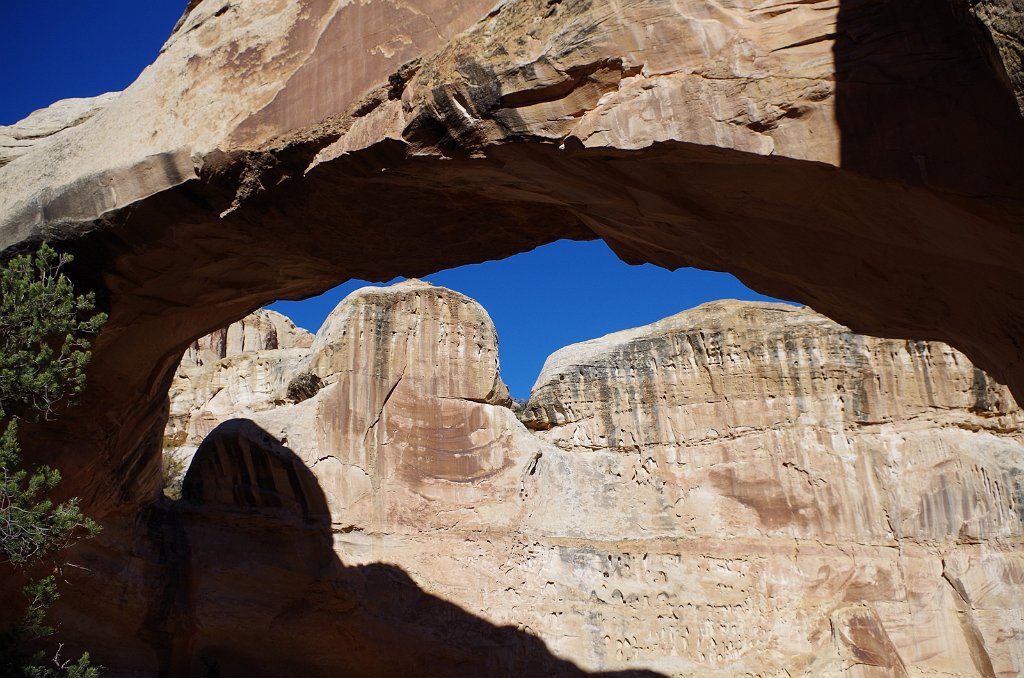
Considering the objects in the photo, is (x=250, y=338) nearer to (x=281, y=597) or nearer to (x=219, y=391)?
(x=219, y=391)

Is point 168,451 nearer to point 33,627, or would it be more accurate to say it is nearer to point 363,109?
point 33,627

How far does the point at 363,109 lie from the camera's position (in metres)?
5.91

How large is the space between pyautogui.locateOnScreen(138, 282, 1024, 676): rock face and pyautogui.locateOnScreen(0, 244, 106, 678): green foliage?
232 inches

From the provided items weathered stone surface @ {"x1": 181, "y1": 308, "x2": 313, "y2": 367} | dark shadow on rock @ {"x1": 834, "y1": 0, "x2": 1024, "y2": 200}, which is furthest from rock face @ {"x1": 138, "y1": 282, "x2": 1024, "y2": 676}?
weathered stone surface @ {"x1": 181, "y1": 308, "x2": 313, "y2": 367}

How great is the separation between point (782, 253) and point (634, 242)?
1.24 meters

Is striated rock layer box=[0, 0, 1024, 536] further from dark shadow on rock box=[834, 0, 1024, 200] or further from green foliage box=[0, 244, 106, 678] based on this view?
green foliage box=[0, 244, 106, 678]

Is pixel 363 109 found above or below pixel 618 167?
above

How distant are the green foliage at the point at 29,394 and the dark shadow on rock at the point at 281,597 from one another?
545 centimetres

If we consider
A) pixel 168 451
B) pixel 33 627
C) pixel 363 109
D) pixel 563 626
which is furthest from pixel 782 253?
pixel 168 451

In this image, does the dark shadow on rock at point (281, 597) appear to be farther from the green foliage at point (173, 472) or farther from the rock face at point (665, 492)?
the green foliage at point (173, 472)

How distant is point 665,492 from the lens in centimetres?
1481

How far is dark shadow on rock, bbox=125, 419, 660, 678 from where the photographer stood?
485 inches

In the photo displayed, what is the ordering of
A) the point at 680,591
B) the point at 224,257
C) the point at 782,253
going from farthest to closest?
the point at 680,591 < the point at 224,257 < the point at 782,253

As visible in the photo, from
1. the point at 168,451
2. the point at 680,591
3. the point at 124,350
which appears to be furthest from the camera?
the point at 168,451
